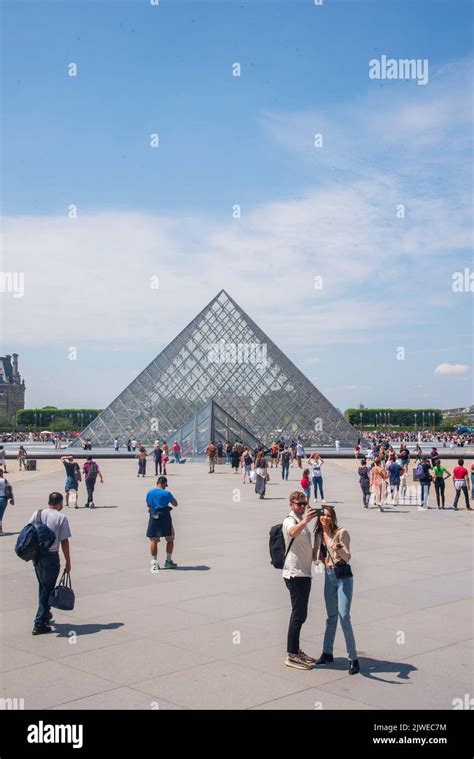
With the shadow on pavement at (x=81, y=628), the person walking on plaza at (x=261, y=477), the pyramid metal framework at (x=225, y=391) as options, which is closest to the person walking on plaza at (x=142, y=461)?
the person walking on plaza at (x=261, y=477)

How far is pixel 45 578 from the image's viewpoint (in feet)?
21.7

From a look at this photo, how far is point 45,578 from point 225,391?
42794mm

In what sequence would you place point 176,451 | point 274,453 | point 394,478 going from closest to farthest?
1. point 394,478
2. point 274,453
3. point 176,451

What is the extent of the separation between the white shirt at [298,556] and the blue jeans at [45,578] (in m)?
2.11

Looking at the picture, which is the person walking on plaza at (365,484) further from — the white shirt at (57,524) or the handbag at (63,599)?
the handbag at (63,599)

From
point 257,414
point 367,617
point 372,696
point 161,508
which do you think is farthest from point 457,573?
point 257,414

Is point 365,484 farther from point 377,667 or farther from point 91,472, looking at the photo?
point 377,667

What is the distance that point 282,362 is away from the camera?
50.1 metres

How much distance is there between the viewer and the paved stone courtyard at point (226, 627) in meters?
5.08

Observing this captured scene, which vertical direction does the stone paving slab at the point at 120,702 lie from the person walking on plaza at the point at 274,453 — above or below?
below

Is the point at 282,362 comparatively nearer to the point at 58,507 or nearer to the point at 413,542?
the point at 413,542

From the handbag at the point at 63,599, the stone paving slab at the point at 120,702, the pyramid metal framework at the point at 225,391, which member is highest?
the pyramid metal framework at the point at 225,391

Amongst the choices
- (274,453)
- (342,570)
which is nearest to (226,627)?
(342,570)
